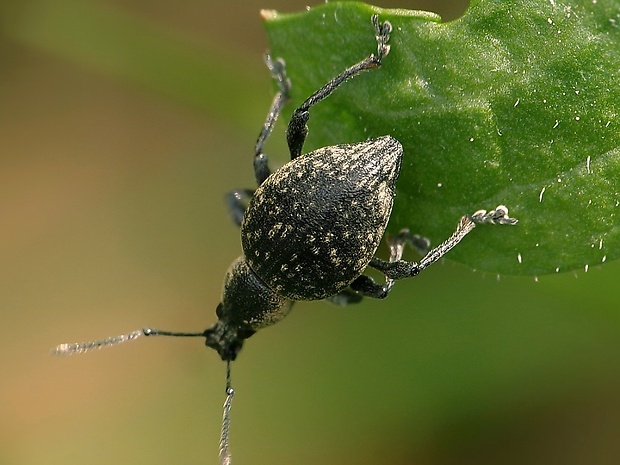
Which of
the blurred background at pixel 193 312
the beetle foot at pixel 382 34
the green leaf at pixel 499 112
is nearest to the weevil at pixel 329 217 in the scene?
the beetle foot at pixel 382 34

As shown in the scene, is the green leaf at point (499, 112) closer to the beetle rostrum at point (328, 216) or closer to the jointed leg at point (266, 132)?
the beetle rostrum at point (328, 216)

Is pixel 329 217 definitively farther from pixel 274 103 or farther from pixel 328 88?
pixel 274 103

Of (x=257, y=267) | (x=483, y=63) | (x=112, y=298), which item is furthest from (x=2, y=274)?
(x=483, y=63)

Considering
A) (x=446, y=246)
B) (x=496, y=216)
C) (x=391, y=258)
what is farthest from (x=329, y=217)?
(x=496, y=216)

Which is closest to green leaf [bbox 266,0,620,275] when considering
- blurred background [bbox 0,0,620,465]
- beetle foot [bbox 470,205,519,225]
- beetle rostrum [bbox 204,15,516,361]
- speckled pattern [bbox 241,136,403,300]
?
beetle foot [bbox 470,205,519,225]

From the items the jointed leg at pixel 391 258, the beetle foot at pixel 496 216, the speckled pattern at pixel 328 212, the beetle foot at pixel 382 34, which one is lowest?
the beetle foot at pixel 496 216

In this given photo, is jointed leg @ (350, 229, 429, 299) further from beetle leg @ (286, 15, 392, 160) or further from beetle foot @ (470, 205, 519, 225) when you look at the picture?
beetle leg @ (286, 15, 392, 160)

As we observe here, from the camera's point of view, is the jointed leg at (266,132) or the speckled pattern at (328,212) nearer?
the speckled pattern at (328,212)
